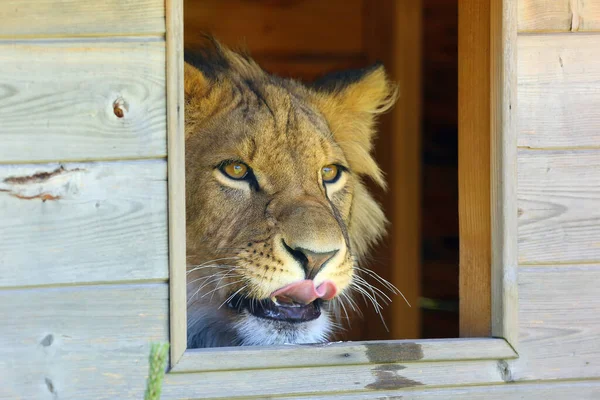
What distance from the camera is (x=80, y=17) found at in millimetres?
2215

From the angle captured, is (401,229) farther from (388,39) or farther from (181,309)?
(181,309)

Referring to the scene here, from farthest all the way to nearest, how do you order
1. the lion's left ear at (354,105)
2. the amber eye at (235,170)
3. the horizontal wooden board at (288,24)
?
1. the horizontal wooden board at (288,24)
2. the lion's left ear at (354,105)
3. the amber eye at (235,170)

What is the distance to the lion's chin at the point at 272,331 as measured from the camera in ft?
9.05

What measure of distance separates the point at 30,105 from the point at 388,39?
2.92 m

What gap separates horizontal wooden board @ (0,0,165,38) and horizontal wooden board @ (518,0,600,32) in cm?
99

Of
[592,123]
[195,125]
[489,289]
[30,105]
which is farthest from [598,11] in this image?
[30,105]

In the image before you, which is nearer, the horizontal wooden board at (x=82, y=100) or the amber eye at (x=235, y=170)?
the horizontal wooden board at (x=82, y=100)

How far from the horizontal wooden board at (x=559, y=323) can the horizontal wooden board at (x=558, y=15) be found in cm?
66

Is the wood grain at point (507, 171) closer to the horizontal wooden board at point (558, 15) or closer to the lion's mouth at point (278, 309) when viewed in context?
the horizontal wooden board at point (558, 15)

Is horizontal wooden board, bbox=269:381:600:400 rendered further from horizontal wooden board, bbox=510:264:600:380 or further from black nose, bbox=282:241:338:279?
black nose, bbox=282:241:338:279

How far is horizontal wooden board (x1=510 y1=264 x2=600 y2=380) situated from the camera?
2.48 metres

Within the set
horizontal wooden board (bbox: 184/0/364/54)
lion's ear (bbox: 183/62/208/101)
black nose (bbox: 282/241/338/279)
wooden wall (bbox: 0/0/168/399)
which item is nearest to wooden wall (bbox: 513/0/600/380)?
black nose (bbox: 282/241/338/279)

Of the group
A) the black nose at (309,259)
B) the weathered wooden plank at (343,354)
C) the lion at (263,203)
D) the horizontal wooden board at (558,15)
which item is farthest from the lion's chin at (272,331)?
the horizontal wooden board at (558,15)

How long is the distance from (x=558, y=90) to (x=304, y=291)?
92 cm
